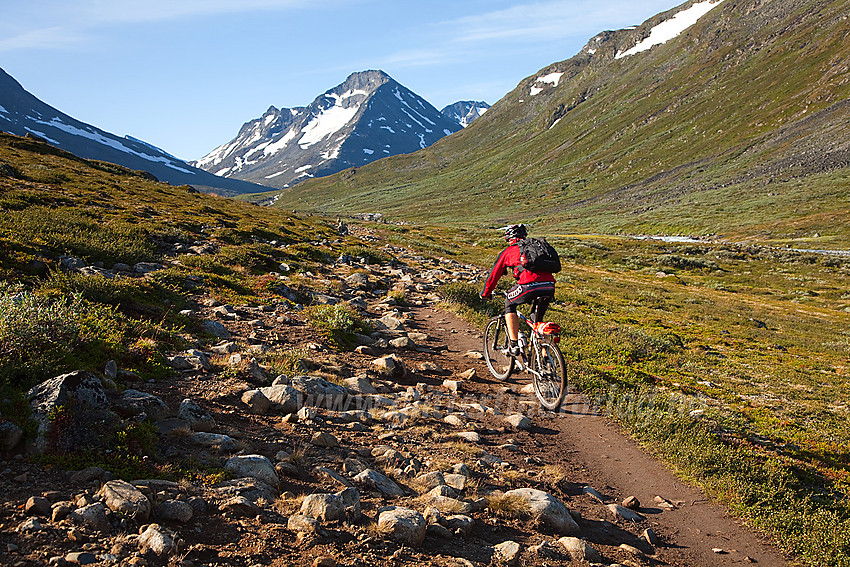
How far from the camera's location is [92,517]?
379 cm

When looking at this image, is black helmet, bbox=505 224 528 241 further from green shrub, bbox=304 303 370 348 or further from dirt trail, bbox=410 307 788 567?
green shrub, bbox=304 303 370 348

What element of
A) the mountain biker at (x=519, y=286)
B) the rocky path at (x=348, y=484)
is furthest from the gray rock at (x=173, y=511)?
the mountain biker at (x=519, y=286)

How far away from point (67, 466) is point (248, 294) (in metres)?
10.7

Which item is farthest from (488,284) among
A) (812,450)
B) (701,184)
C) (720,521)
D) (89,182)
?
(701,184)

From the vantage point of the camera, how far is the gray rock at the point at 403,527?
4.59 metres

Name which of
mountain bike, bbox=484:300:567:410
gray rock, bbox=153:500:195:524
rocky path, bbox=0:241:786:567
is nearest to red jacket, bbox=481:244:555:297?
mountain bike, bbox=484:300:567:410

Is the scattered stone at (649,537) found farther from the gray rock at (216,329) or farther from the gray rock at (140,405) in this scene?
the gray rock at (216,329)

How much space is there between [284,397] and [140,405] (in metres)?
2.14

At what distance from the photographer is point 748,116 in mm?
168875

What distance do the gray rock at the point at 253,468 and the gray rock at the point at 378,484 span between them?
1.01m

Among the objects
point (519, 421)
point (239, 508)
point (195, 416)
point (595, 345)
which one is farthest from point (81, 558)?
point (595, 345)

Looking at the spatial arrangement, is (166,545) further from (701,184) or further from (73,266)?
(701,184)

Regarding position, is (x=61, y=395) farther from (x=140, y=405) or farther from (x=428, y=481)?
(x=428, y=481)

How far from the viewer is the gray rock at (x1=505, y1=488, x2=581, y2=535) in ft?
18.1
